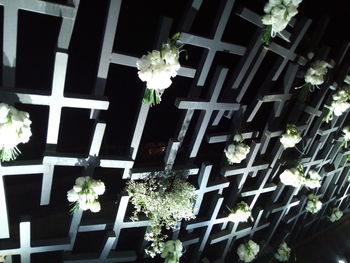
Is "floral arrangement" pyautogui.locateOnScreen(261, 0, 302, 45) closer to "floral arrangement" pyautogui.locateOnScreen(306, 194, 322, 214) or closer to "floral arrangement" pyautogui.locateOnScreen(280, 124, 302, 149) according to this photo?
"floral arrangement" pyautogui.locateOnScreen(280, 124, 302, 149)

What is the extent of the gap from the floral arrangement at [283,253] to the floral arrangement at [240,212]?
133 cm

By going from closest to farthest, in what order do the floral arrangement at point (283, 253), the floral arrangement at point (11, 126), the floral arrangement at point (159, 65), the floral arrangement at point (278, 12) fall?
the floral arrangement at point (11, 126), the floral arrangement at point (159, 65), the floral arrangement at point (278, 12), the floral arrangement at point (283, 253)

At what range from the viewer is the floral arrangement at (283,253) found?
4238 millimetres

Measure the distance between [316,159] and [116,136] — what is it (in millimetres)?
2641

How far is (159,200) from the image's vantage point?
2.68m

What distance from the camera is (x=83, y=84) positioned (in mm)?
2455

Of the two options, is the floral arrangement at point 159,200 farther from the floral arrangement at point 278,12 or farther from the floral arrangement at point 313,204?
the floral arrangement at point 313,204

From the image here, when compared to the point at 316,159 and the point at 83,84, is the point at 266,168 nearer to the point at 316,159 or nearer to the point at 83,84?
the point at 316,159

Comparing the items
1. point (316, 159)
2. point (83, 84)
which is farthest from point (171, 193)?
point (316, 159)

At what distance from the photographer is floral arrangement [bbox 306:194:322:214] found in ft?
14.0

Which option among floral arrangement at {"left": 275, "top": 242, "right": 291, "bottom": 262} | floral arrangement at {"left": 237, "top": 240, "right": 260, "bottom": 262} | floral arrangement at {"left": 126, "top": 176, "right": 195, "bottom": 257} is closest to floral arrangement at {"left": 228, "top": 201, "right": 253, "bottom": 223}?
floral arrangement at {"left": 237, "top": 240, "right": 260, "bottom": 262}

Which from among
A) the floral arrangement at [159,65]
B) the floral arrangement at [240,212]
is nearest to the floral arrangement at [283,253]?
the floral arrangement at [240,212]

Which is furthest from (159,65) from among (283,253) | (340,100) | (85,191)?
(283,253)

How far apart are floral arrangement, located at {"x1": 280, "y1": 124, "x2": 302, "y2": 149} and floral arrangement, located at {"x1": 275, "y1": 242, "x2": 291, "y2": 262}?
1.89m
